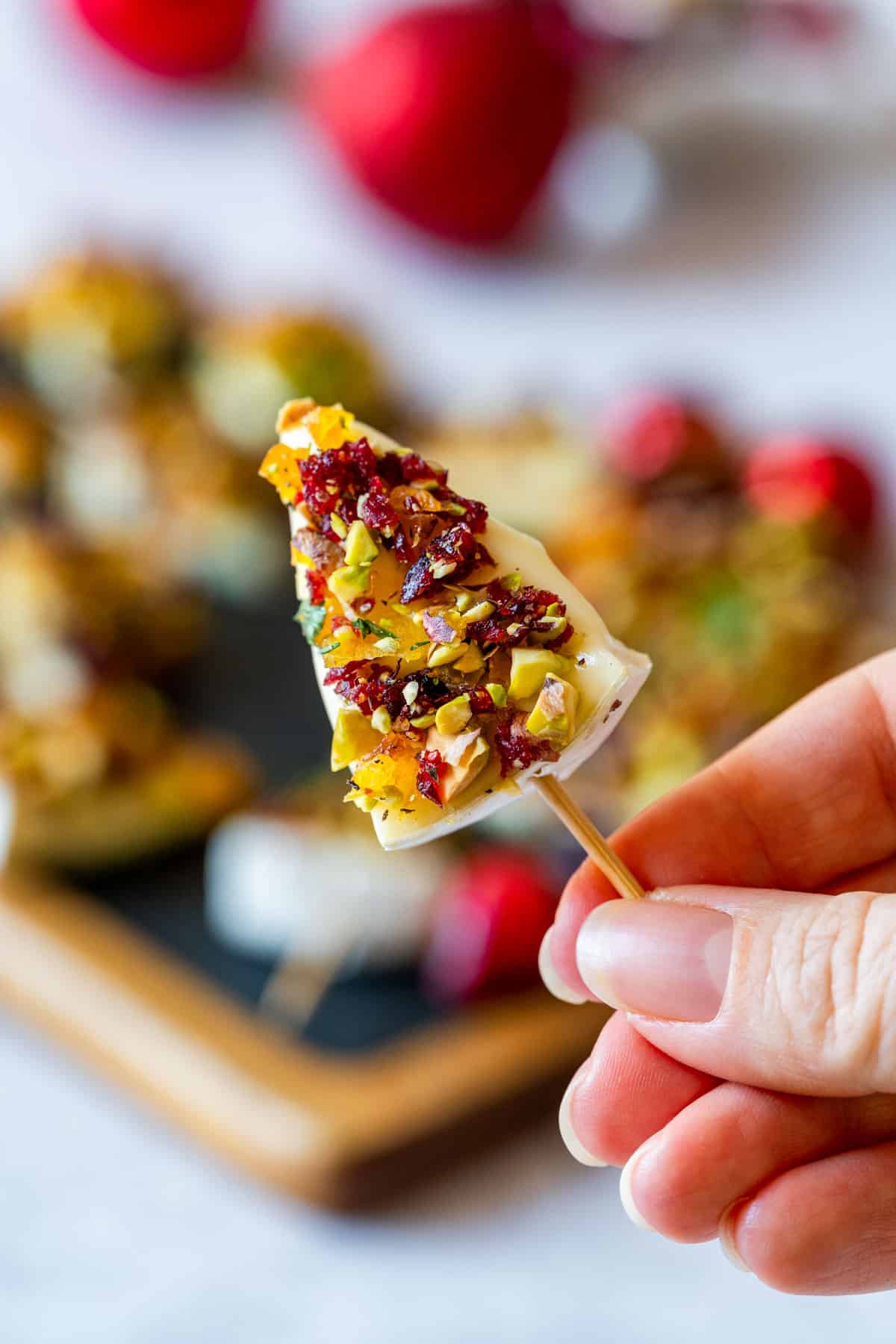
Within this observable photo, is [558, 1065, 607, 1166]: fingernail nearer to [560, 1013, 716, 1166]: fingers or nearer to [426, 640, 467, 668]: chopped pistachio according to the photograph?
[560, 1013, 716, 1166]: fingers

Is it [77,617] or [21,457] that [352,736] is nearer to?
[77,617]

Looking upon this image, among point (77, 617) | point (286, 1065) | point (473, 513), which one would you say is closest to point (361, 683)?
point (473, 513)

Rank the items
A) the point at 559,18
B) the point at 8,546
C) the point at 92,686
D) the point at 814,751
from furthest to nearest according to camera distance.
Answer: the point at 559,18 < the point at 8,546 < the point at 92,686 < the point at 814,751

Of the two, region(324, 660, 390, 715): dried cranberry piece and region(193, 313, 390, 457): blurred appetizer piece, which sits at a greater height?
region(193, 313, 390, 457): blurred appetizer piece

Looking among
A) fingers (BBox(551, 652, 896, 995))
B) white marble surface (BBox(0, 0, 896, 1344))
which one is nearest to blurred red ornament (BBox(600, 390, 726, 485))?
white marble surface (BBox(0, 0, 896, 1344))

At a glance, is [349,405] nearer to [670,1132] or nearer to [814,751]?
[814,751]

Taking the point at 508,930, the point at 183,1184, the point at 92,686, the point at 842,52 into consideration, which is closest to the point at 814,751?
the point at 508,930
